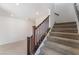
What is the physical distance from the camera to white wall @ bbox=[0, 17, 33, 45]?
1.58m

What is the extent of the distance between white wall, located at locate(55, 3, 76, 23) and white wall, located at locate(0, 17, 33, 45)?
1.56 feet

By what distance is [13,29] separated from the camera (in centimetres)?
162

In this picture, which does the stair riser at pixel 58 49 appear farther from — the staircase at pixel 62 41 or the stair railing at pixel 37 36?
the stair railing at pixel 37 36

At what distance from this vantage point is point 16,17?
1.61m

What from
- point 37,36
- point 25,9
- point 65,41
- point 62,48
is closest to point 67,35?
point 65,41

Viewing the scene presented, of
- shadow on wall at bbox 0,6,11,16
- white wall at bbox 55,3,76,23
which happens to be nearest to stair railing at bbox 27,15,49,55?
white wall at bbox 55,3,76,23

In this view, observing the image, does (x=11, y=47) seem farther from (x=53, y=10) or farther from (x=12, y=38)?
(x=53, y=10)

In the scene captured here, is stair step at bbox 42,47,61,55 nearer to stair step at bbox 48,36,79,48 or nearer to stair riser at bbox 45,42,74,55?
stair riser at bbox 45,42,74,55

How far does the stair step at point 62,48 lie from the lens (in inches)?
61.4

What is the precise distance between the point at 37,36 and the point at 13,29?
0.39 m
